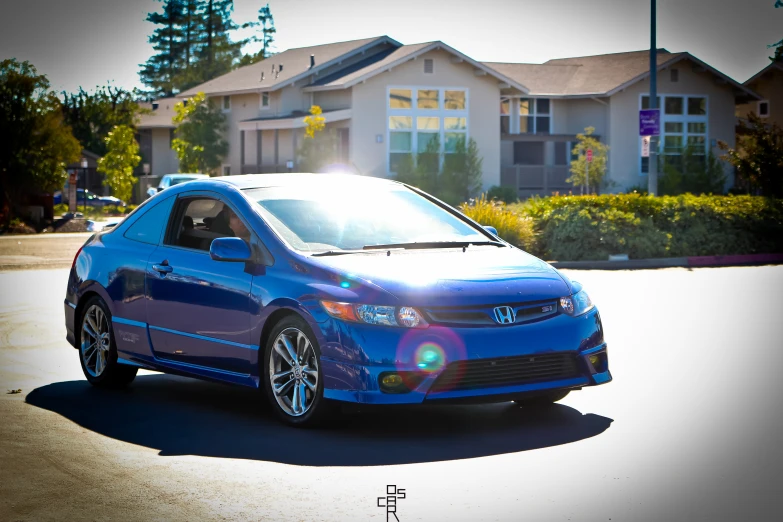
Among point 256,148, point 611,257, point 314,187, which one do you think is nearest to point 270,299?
point 314,187

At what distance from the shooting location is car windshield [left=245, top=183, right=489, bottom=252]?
9.08 m

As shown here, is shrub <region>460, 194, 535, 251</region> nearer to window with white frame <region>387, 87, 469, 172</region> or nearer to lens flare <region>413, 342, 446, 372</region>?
lens flare <region>413, 342, 446, 372</region>

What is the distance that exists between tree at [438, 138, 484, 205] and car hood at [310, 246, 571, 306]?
43637 millimetres

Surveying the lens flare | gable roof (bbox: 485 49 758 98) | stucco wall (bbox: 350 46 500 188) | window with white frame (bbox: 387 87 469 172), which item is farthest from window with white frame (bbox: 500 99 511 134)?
the lens flare

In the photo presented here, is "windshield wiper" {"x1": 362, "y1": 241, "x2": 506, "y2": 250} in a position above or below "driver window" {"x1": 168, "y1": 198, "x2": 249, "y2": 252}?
below

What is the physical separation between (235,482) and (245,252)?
2.17 m

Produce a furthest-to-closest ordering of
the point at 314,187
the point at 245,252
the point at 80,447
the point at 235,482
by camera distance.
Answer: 1. the point at 314,187
2. the point at 245,252
3. the point at 80,447
4. the point at 235,482

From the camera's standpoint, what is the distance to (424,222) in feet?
32.0

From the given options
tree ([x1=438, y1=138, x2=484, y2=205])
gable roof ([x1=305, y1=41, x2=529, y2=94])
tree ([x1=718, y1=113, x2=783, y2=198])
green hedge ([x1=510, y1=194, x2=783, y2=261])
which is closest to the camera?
green hedge ([x1=510, y1=194, x2=783, y2=261])

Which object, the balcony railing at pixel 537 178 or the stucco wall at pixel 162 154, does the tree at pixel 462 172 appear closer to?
the balcony railing at pixel 537 178

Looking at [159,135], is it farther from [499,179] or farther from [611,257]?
[611,257]

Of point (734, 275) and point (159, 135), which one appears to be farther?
point (159, 135)

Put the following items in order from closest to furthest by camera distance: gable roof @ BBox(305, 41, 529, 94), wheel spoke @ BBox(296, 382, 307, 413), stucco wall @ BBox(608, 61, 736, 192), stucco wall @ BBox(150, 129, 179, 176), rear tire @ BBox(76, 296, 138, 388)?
wheel spoke @ BBox(296, 382, 307, 413)
rear tire @ BBox(76, 296, 138, 388)
gable roof @ BBox(305, 41, 529, 94)
stucco wall @ BBox(608, 61, 736, 192)
stucco wall @ BBox(150, 129, 179, 176)

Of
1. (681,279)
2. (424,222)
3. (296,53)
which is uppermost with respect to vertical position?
(296,53)
